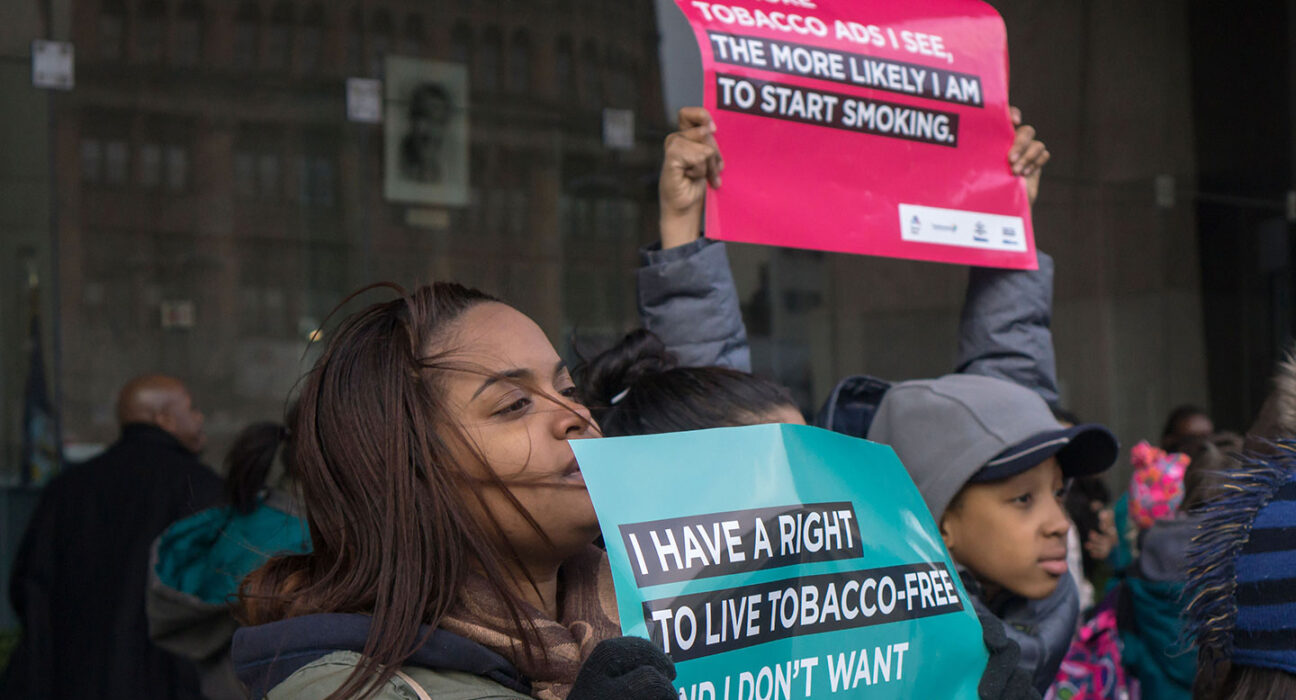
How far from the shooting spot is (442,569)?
116 centimetres

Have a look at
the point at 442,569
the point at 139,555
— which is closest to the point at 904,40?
the point at 442,569

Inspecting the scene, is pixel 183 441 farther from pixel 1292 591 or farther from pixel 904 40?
pixel 1292 591

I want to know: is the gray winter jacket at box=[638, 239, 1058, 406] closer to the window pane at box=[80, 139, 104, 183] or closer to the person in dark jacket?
the person in dark jacket

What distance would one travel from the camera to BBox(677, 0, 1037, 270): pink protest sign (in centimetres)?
186

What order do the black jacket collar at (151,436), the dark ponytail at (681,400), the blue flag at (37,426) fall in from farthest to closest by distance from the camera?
the blue flag at (37,426) → the black jacket collar at (151,436) → the dark ponytail at (681,400)

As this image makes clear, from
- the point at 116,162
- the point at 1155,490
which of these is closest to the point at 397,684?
the point at 1155,490

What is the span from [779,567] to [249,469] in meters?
2.35

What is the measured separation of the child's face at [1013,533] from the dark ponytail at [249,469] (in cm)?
200

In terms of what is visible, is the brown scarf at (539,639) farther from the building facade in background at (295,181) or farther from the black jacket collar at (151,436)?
the building facade in background at (295,181)

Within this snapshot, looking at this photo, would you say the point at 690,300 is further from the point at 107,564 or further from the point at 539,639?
the point at 107,564

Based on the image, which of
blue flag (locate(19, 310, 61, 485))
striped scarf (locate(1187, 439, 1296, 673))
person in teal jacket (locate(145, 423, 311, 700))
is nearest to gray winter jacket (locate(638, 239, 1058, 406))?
striped scarf (locate(1187, 439, 1296, 673))

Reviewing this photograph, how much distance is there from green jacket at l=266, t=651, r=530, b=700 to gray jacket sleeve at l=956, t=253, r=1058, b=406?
1357 millimetres

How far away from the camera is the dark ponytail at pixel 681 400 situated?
159cm

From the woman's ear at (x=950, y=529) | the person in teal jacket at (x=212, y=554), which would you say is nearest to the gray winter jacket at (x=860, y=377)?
the woman's ear at (x=950, y=529)
